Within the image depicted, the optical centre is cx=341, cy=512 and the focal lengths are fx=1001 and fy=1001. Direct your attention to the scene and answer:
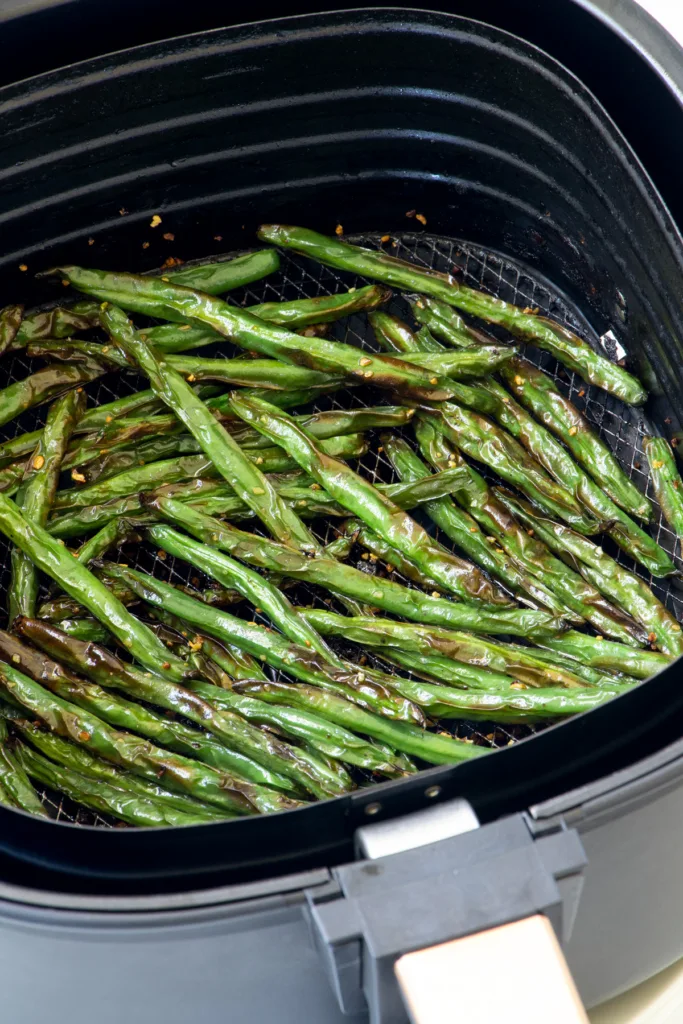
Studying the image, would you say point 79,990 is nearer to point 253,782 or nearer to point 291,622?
point 253,782

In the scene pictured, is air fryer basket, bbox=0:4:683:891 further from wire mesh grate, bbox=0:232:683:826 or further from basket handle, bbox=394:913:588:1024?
basket handle, bbox=394:913:588:1024

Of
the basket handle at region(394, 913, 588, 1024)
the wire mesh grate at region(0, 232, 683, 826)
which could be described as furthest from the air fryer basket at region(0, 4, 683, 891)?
the basket handle at region(394, 913, 588, 1024)

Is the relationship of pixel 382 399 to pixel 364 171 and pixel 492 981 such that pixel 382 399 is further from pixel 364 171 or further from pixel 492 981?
pixel 492 981

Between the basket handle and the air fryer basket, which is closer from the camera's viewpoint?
the basket handle

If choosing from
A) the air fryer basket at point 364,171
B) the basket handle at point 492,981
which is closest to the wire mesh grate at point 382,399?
the air fryer basket at point 364,171

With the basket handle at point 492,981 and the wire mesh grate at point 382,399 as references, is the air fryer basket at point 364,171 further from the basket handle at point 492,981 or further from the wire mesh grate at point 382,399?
the basket handle at point 492,981

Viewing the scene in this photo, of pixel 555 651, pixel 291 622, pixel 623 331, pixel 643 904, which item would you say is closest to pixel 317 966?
pixel 643 904
